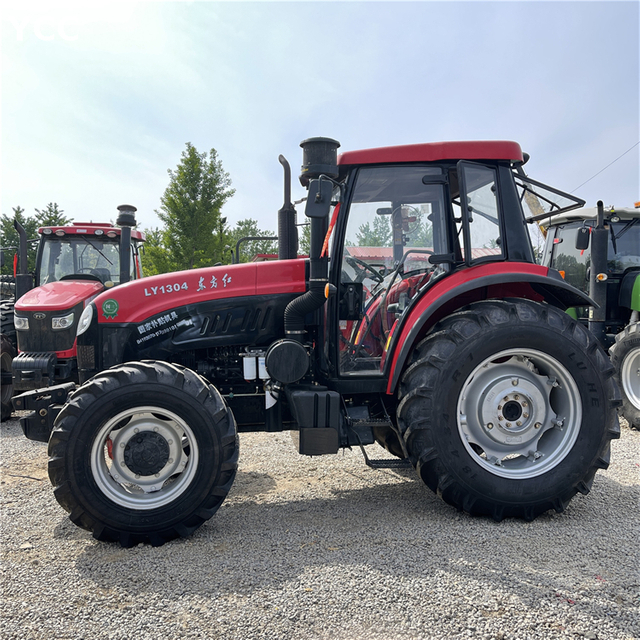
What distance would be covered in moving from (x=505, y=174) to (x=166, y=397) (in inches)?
Result: 105

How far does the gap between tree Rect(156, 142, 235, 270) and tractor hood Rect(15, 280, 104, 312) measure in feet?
42.7

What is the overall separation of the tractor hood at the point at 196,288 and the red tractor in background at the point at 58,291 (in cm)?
309

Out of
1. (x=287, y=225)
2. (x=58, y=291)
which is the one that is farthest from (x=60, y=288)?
(x=287, y=225)

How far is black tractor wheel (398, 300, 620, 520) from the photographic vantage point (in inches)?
129

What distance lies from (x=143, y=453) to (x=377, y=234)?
2081 millimetres

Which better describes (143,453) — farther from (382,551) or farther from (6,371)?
(6,371)

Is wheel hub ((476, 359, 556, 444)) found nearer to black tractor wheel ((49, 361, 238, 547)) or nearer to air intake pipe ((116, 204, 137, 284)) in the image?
black tractor wheel ((49, 361, 238, 547))

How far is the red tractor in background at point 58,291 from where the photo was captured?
6.59 metres

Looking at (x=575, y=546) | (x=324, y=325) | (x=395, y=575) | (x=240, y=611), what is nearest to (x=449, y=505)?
(x=575, y=546)

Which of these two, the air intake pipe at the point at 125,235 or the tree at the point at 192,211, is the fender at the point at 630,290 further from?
the tree at the point at 192,211

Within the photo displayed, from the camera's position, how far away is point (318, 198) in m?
3.15

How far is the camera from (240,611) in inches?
92.6

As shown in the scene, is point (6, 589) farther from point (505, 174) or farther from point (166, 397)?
point (505, 174)

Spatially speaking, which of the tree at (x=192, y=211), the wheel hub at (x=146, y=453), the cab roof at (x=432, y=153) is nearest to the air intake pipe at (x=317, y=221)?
the cab roof at (x=432, y=153)
